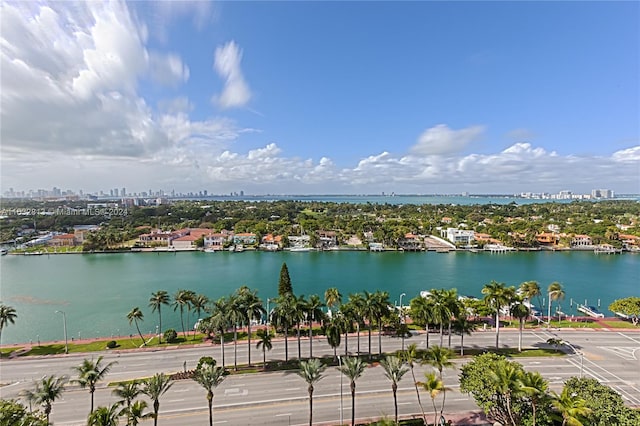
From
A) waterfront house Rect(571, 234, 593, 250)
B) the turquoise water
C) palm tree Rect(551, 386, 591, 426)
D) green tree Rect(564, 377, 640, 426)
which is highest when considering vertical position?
palm tree Rect(551, 386, 591, 426)

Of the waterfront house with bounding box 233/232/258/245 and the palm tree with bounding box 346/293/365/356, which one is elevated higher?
the palm tree with bounding box 346/293/365/356

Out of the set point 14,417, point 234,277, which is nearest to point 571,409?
point 14,417

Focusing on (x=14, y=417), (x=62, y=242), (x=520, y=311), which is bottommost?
(x=62, y=242)

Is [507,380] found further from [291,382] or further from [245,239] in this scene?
[245,239]

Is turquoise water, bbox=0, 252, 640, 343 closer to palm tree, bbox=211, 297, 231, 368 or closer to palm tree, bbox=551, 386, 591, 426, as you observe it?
palm tree, bbox=211, 297, 231, 368

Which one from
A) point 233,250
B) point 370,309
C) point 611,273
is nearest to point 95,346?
point 370,309

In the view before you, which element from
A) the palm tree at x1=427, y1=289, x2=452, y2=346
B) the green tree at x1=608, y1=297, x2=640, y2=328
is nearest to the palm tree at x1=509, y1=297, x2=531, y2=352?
the palm tree at x1=427, y1=289, x2=452, y2=346
